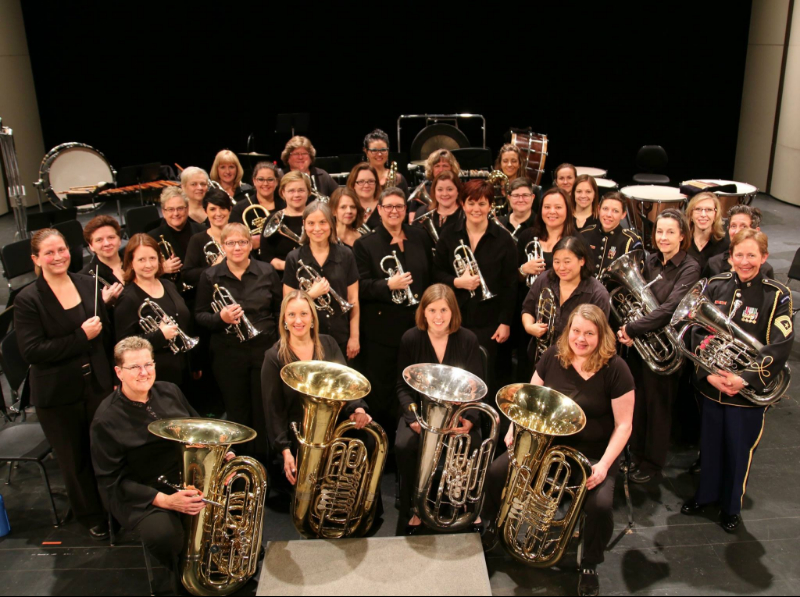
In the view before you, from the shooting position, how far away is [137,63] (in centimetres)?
1068

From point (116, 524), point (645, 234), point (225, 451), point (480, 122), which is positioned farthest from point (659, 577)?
point (480, 122)

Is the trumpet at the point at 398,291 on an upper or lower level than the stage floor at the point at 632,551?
upper

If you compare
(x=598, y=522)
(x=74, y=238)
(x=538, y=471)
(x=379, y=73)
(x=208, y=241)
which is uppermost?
(x=379, y=73)

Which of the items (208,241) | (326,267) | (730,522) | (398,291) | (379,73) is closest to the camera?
(730,522)

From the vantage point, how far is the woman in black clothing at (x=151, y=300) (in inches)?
149

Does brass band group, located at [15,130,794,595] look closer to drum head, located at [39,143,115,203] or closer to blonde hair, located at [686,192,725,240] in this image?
blonde hair, located at [686,192,725,240]

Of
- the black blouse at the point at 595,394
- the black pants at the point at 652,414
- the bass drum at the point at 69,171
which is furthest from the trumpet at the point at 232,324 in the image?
the bass drum at the point at 69,171

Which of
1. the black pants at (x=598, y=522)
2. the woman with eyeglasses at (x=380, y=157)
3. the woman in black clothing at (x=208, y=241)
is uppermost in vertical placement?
the woman with eyeglasses at (x=380, y=157)

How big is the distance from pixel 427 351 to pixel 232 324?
3.82 feet

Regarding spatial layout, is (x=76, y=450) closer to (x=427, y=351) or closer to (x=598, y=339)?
(x=427, y=351)

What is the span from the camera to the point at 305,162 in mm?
5418

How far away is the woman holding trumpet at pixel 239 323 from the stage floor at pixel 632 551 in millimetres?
631

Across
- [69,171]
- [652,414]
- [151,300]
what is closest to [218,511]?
[151,300]

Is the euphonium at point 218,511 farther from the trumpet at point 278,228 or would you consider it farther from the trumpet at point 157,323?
the trumpet at point 278,228
